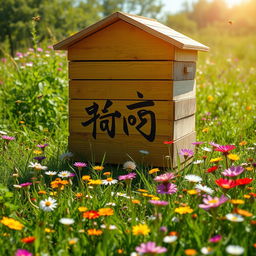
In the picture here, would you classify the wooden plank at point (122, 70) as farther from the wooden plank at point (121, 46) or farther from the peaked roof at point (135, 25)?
the peaked roof at point (135, 25)

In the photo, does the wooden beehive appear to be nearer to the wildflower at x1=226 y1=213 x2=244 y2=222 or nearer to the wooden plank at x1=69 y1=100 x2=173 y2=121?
the wooden plank at x1=69 y1=100 x2=173 y2=121

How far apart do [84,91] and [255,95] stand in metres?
3.89

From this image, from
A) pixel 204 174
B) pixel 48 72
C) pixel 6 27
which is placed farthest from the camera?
pixel 6 27

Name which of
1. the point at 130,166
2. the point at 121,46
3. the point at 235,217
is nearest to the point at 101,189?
the point at 130,166

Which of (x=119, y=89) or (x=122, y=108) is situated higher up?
(x=119, y=89)

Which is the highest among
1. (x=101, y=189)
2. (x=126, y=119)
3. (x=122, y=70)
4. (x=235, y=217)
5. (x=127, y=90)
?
(x=122, y=70)

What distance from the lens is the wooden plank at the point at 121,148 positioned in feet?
10.9

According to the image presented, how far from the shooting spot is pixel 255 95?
6633mm

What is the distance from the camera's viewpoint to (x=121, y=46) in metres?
3.38

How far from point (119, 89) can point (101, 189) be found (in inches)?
42.0

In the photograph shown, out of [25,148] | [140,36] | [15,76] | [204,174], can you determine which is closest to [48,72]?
[15,76]

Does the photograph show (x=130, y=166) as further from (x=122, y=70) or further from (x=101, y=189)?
(x=122, y=70)

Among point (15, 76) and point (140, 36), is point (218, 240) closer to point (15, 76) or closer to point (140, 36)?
point (140, 36)

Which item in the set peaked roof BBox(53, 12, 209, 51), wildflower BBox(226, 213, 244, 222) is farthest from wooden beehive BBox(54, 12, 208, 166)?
wildflower BBox(226, 213, 244, 222)
